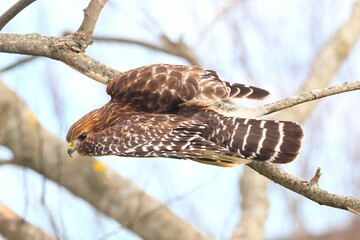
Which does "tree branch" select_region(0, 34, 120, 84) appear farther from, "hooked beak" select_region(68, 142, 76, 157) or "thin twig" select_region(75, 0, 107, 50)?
"hooked beak" select_region(68, 142, 76, 157)

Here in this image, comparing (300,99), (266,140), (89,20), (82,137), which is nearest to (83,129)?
(82,137)

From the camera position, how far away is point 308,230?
38.7 ft

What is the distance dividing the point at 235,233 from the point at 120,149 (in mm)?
1982

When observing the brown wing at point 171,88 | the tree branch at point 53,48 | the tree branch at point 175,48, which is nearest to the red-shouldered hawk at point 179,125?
the brown wing at point 171,88

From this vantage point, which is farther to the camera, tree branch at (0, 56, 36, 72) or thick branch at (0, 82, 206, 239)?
thick branch at (0, 82, 206, 239)

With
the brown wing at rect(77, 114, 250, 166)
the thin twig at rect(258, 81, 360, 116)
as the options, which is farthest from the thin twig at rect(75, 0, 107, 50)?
the thin twig at rect(258, 81, 360, 116)

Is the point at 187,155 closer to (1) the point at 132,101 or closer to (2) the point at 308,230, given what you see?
(1) the point at 132,101

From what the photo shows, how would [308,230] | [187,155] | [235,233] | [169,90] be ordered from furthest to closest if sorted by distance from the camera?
[308,230]
[235,233]
[169,90]
[187,155]

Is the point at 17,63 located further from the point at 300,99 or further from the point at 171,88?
the point at 300,99

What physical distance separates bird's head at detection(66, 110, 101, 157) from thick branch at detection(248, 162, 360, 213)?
1.26 metres

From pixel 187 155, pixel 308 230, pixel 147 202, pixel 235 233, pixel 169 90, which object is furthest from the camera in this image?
pixel 308 230

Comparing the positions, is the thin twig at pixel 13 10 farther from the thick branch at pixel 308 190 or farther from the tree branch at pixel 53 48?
the thick branch at pixel 308 190

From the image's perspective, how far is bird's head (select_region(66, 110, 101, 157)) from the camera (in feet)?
17.5

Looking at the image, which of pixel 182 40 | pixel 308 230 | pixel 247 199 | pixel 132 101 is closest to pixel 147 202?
pixel 247 199
